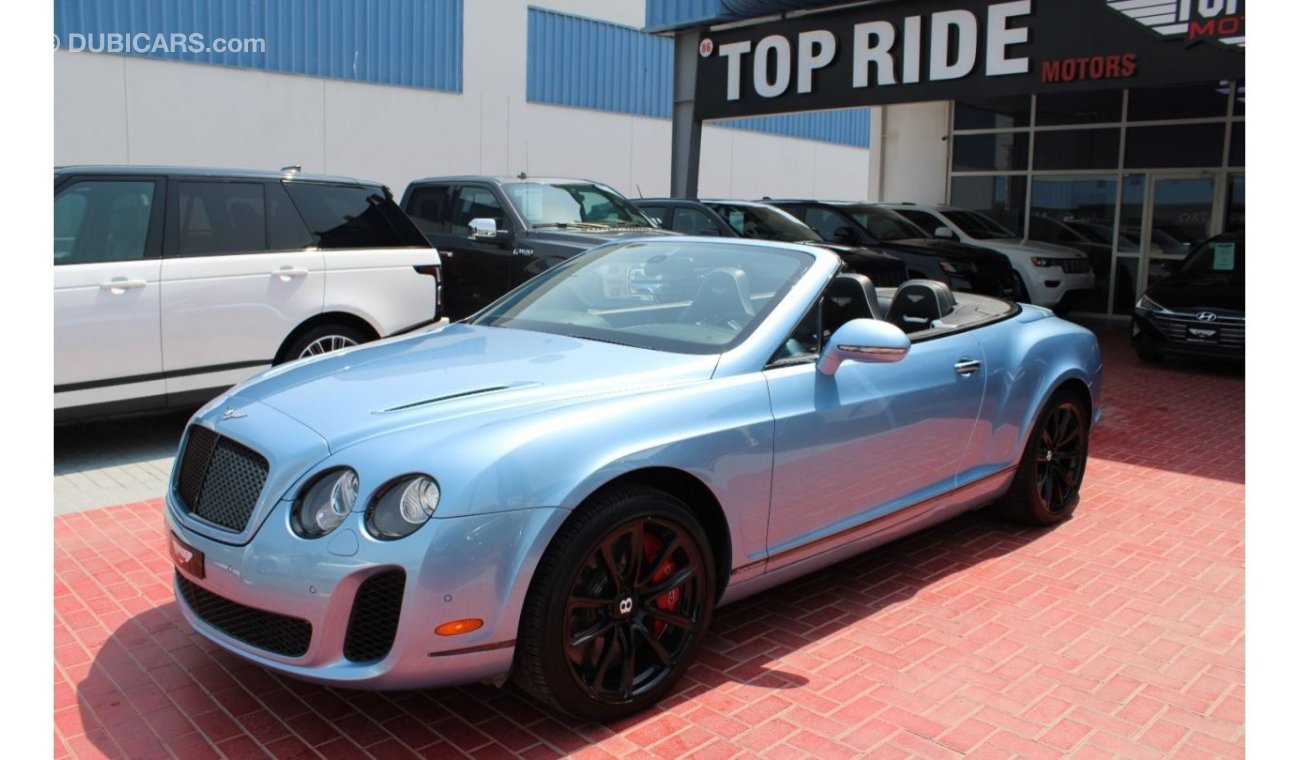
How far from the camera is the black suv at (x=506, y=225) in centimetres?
965

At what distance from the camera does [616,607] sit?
3.29 metres

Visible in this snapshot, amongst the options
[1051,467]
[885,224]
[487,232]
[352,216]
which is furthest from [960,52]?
[1051,467]

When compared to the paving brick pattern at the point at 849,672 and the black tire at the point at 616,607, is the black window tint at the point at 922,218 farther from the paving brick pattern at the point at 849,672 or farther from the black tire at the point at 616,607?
the black tire at the point at 616,607

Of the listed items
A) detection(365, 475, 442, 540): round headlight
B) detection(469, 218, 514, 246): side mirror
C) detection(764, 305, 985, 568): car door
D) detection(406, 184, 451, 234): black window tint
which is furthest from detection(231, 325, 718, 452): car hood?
detection(406, 184, 451, 234): black window tint

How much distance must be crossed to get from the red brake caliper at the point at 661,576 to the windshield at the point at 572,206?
22.7ft

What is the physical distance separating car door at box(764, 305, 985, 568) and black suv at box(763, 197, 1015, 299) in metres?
8.73

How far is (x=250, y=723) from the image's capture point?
132 inches

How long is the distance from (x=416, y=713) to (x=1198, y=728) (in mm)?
2630

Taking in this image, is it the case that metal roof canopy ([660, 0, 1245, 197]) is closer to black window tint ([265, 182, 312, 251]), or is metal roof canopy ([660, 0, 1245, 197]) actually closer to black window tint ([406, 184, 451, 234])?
black window tint ([406, 184, 451, 234])

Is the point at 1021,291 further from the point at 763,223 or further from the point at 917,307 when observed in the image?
the point at 917,307

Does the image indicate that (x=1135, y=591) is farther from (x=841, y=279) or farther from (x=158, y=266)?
(x=158, y=266)

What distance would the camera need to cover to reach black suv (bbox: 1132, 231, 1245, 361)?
11.0 meters

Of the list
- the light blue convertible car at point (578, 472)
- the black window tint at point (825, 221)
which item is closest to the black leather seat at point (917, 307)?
the light blue convertible car at point (578, 472)

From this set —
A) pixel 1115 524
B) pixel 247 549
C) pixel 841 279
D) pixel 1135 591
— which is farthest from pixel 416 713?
pixel 1115 524
